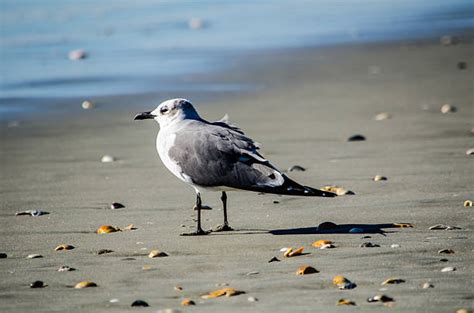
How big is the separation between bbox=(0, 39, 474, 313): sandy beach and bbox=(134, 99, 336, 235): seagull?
0.30 metres

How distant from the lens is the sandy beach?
5.64m

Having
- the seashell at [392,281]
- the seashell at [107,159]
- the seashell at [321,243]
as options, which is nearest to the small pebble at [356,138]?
the seashell at [107,159]

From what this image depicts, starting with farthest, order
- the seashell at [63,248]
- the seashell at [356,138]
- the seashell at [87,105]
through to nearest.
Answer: the seashell at [87,105], the seashell at [356,138], the seashell at [63,248]

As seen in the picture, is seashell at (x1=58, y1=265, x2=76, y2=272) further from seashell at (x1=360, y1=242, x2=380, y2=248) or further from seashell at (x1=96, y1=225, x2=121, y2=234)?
seashell at (x1=360, y1=242, x2=380, y2=248)

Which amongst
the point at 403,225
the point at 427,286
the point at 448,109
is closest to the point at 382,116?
the point at 448,109

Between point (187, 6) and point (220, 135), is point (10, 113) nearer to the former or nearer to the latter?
point (220, 135)

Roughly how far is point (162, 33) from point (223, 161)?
46.8ft

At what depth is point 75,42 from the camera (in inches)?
790

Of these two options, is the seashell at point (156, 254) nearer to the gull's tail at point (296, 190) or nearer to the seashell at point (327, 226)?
the gull's tail at point (296, 190)

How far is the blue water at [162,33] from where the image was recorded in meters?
15.5

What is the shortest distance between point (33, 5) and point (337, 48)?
1247cm

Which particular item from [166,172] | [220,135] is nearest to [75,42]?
[166,172]

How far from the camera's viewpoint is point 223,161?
7.20 metres

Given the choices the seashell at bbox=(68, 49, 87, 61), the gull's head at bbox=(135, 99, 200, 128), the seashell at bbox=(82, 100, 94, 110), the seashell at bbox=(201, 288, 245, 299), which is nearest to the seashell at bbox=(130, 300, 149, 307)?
the seashell at bbox=(201, 288, 245, 299)
